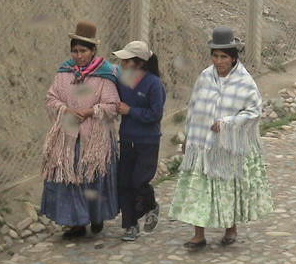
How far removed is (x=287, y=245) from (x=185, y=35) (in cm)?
450

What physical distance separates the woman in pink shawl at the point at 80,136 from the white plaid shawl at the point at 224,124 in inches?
24.8

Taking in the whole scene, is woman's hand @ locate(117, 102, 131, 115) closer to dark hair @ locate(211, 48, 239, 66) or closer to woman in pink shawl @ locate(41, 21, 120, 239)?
woman in pink shawl @ locate(41, 21, 120, 239)

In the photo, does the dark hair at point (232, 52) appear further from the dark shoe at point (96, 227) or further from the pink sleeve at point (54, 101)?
the dark shoe at point (96, 227)

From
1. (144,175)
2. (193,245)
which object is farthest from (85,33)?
(193,245)

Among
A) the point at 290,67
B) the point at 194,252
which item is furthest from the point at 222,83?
the point at 290,67

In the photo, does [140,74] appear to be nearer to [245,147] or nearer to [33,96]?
[245,147]

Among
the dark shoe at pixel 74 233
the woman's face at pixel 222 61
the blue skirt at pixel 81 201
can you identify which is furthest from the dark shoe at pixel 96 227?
the woman's face at pixel 222 61

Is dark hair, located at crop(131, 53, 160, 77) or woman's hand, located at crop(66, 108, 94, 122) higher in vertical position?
dark hair, located at crop(131, 53, 160, 77)

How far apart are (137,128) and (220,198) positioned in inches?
31.3

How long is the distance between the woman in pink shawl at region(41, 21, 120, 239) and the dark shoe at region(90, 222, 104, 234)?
0.25 metres

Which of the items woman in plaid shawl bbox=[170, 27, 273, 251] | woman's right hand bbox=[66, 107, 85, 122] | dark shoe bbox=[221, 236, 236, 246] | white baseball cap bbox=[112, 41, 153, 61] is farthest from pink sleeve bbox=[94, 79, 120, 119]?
dark shoe bbox=[221, 236, 236, 246]

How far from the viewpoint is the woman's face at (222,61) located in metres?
5.37

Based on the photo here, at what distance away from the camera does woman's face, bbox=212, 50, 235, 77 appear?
5.37 metres

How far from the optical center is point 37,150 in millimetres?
6891
